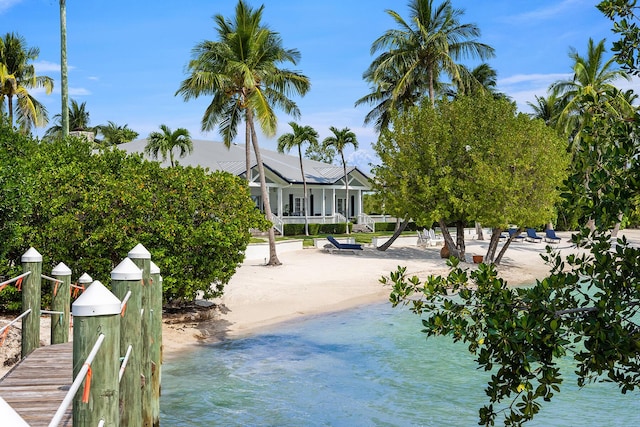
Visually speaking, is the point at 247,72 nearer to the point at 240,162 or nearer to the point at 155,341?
the point at 155,341

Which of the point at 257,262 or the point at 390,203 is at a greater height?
the point at 390,203

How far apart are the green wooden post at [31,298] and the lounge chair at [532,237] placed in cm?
3930

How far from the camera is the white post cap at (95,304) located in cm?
359

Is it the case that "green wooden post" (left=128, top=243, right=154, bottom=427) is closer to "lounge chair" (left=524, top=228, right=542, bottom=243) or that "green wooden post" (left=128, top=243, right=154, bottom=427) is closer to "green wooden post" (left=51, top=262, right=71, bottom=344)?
"green wooden post" (left=51, top=262, right=71, bottom=344)

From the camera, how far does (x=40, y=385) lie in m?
6.57

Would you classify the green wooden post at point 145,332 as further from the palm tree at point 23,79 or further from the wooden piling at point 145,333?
the palm tree at point 23,79

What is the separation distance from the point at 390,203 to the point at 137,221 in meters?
20.0

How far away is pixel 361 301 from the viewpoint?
2241 centimetres

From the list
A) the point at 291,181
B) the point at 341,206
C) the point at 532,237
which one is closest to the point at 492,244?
the point at 532,237

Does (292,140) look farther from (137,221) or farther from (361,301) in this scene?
(137,221)

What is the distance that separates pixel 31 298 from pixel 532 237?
40.3 metres

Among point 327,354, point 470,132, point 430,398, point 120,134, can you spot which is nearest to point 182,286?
point 327,354

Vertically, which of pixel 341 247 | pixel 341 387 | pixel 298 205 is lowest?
pixel 341 387

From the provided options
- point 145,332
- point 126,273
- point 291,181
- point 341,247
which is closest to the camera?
point 126,273
